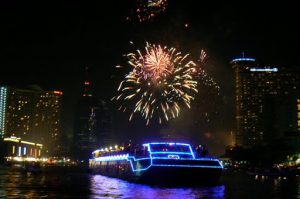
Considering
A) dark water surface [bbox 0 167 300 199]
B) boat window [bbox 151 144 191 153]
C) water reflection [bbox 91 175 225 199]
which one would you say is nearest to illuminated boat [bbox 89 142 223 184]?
boat window [bbox 151 144 191 153]

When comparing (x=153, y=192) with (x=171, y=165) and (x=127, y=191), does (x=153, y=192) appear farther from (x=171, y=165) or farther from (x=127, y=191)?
(x=171, y=165)

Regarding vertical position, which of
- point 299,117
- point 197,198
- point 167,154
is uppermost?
point 299,117

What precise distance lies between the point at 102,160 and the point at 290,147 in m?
89.6

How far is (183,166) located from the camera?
60.9m

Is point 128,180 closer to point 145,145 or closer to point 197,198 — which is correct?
point 145,145

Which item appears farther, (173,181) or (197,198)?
(173,181)

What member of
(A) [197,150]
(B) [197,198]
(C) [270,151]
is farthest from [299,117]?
(B) [197,198]

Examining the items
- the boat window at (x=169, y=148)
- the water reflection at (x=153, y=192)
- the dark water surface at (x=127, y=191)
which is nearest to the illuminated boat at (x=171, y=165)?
the boat window at (x=169, y=148)

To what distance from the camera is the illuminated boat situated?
6044 cm

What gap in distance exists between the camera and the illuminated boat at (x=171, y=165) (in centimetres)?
6044

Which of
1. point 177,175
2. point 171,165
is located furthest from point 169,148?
point 177,175

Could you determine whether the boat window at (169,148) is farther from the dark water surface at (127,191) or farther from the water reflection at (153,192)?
the water reflection at (153,192)

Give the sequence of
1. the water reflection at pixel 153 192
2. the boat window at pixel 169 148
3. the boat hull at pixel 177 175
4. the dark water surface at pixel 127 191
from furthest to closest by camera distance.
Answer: the boat window at pixel 169 148
the boat hull at pixel 177 175
the water reflection at pixel 153 192
the dark water surface at pixel 127 191

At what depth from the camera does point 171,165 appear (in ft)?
199
